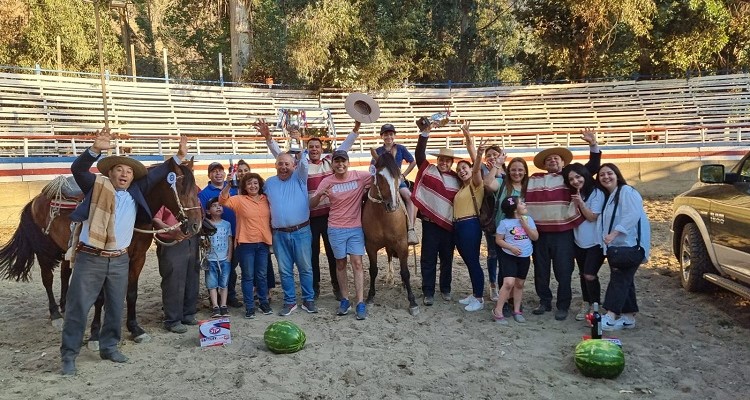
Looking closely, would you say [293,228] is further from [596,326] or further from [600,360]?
[600,360]

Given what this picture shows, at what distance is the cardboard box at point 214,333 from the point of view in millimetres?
5078

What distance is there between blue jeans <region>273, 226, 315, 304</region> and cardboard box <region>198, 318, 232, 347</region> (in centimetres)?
95

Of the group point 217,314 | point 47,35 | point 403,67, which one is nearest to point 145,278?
point 217,314

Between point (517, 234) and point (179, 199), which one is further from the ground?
point (179, 199)

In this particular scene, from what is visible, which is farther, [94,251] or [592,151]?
[592,151]

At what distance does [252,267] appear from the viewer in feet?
19.4

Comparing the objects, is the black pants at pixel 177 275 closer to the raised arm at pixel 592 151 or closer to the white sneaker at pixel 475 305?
the white sneaker at pixel 475 305

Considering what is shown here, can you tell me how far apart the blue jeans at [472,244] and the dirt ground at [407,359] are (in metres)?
0.41

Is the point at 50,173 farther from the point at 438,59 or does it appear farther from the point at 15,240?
the point at 438,59

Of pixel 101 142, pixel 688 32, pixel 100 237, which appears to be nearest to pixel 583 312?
pixel 100 237

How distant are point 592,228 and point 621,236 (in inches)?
13.4

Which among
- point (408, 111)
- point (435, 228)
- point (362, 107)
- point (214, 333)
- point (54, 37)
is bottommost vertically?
point (214, 333)

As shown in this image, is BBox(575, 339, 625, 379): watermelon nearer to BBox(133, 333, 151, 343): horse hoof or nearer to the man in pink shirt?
the man in pink shirt

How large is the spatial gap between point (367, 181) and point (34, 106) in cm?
1496
